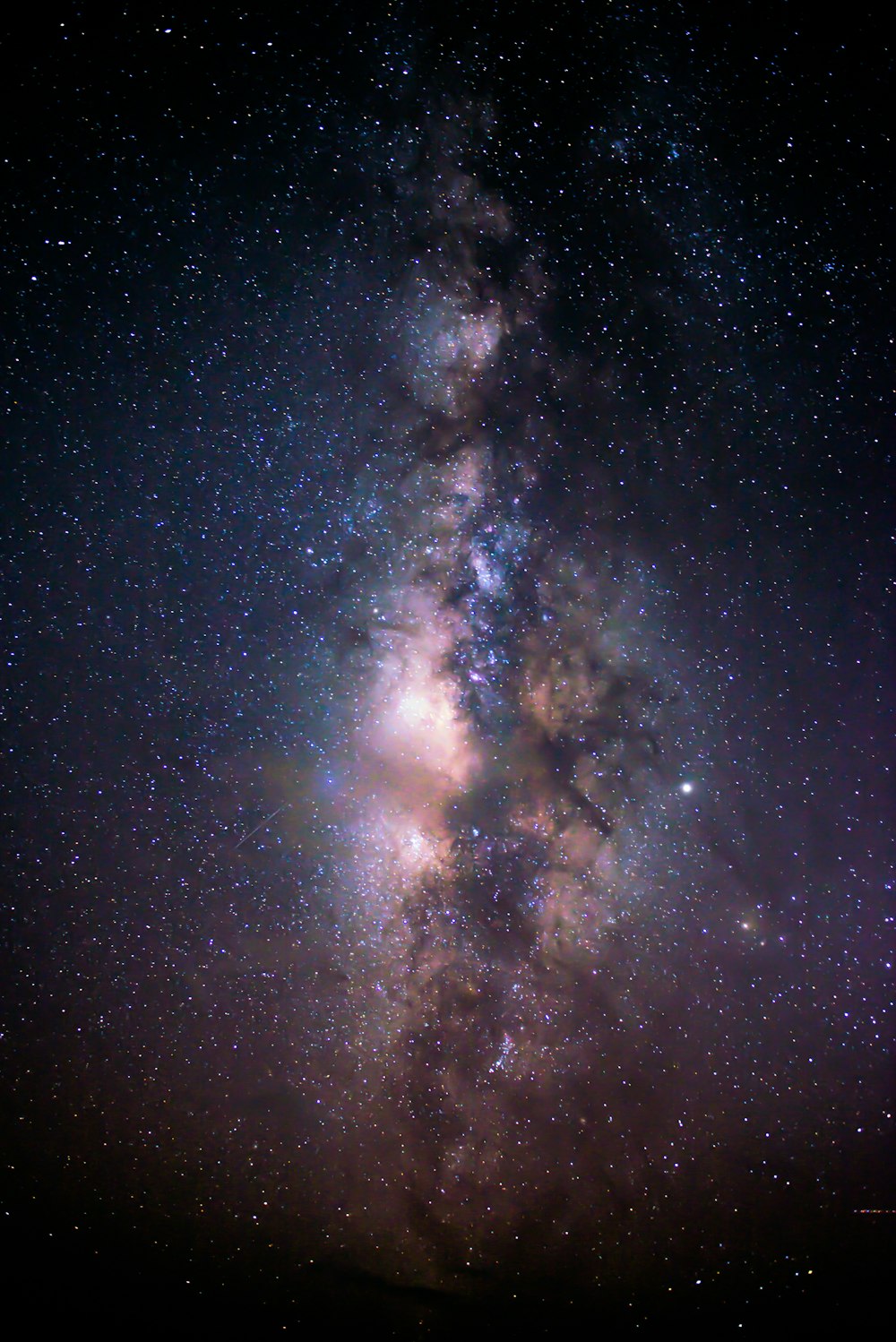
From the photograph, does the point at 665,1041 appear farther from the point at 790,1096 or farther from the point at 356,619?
the point at 356,619

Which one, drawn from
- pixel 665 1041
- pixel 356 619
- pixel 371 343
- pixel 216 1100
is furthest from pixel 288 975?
pixel 371 343

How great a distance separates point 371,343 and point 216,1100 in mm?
2744

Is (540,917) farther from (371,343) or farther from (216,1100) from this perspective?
(371,343)

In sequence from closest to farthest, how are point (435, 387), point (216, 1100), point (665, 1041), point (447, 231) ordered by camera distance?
point (447, 231) → point (435, 387) → point (216, 1100) → point (665, 1041)

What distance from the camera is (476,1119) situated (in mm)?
1839

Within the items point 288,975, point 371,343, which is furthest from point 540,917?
point 371,343

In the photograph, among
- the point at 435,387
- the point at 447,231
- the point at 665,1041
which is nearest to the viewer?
the point at 447,231

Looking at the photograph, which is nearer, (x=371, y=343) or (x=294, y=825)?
(x=371, y=343)

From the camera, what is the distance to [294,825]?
5.92ft

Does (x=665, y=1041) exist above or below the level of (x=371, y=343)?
below

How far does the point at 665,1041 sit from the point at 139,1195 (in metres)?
2.05

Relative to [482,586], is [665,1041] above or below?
below

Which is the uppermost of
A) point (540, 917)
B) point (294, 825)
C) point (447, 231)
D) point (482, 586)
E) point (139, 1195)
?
point (447, 231)

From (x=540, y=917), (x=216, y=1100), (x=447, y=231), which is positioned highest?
(x=447, y=231)
